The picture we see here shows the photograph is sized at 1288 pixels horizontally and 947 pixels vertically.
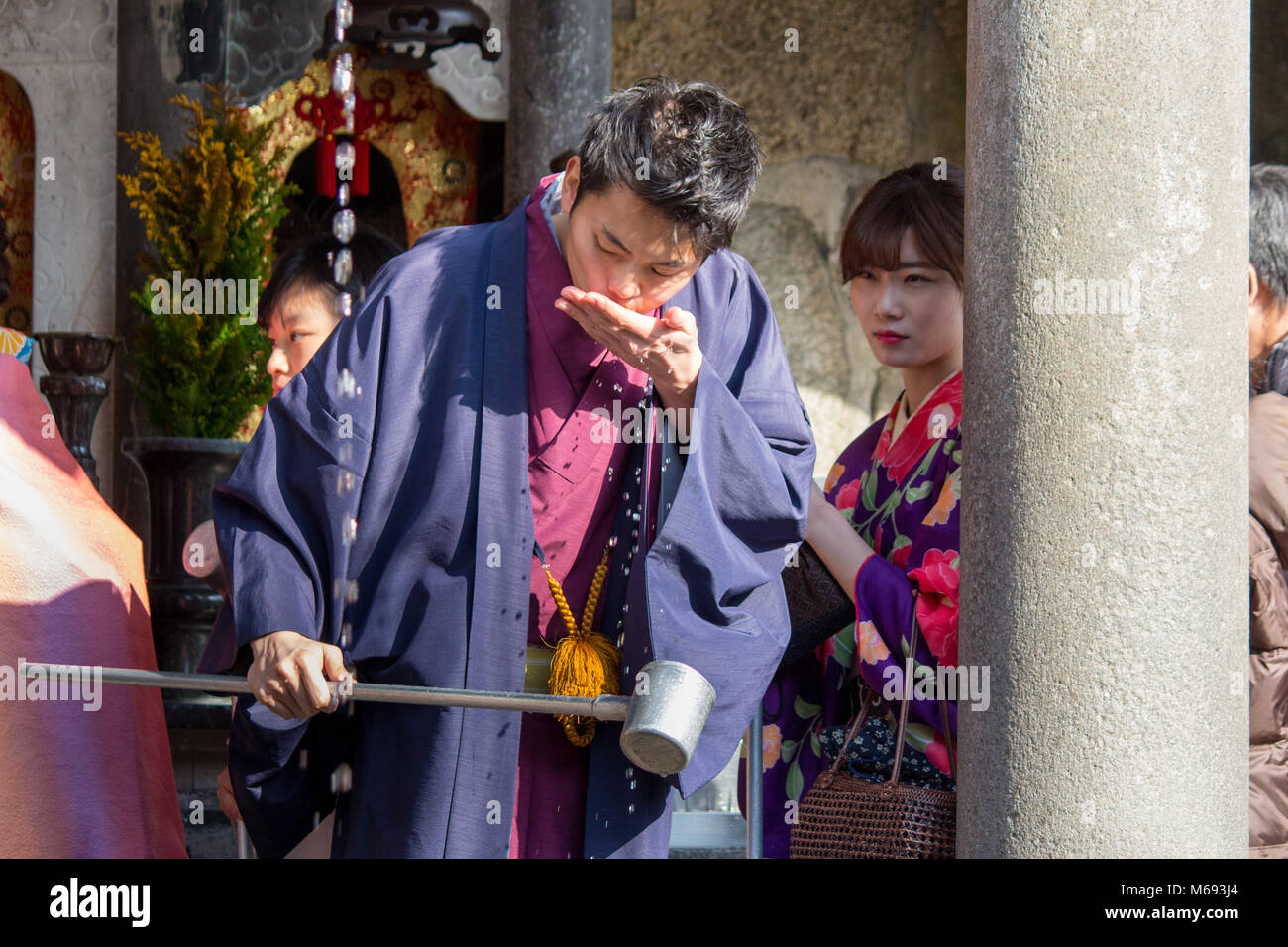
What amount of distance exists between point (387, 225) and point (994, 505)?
5.10 meters

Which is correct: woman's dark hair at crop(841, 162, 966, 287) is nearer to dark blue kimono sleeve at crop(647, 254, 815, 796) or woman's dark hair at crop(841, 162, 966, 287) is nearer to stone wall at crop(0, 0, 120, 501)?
dark blue kimono sleeve at crop(647, 254, 815, 796)

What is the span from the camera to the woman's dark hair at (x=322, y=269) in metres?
3.44

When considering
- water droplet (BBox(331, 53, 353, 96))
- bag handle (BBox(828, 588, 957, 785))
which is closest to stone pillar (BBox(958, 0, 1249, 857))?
bag handle (BBox(828, 588, 957, 785))

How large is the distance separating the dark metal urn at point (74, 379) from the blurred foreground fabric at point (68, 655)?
235 centimetres

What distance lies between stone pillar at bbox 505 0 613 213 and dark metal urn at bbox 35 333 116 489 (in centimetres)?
149

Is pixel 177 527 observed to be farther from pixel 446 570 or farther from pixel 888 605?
pixel 888 605

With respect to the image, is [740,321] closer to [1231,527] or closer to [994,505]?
[994,505]

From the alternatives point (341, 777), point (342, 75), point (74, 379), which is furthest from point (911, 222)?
point (342, 75)

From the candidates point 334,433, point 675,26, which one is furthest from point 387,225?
point 334,433

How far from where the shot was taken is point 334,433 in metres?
2.34

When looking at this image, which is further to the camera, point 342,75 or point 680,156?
point 342,75

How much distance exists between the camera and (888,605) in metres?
2.63

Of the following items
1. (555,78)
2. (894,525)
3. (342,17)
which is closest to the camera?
(894,525)

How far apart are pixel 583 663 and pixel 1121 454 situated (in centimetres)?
87
